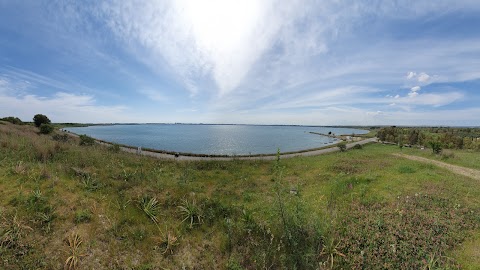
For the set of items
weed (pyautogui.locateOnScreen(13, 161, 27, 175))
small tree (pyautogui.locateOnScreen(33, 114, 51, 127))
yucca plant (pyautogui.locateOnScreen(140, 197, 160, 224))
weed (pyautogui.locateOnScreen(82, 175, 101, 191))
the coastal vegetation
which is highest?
small tree (pyautogui.locateOnScreen(33, 114, 51, 127))

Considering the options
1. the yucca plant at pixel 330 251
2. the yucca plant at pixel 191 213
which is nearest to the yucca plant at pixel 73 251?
the yucca plant at pixel 191 213

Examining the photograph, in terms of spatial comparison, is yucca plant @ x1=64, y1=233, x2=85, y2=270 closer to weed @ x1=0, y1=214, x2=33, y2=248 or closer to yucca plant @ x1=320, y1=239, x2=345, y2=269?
weed @ x1=0, y1=214, x2=33, y2=248

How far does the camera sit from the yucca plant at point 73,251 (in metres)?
4.83

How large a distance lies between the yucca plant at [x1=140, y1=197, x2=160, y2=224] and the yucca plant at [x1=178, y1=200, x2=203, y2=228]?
Answer: 847 mm

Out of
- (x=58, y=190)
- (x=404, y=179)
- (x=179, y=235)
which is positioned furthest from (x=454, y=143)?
(x=58, y=190)

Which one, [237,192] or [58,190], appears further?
[237,192]

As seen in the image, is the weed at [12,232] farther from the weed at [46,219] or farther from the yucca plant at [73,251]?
the yucca plant at [73,251]

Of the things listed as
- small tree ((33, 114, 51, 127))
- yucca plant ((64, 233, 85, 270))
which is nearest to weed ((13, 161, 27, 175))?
yucca plant ((64, 233, 85, 270))

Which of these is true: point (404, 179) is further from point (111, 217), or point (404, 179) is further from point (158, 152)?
point (158, 152)

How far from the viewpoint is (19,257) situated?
477 centimetres

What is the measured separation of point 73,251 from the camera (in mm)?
5062

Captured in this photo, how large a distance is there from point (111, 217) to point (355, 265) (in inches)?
289

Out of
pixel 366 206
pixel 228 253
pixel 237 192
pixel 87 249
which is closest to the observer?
pixel 87 249

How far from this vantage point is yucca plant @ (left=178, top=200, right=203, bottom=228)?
275 inches
